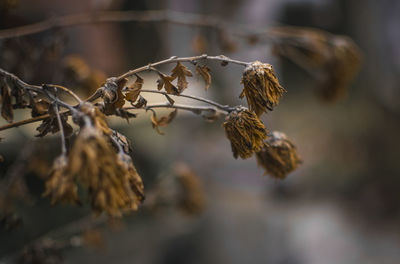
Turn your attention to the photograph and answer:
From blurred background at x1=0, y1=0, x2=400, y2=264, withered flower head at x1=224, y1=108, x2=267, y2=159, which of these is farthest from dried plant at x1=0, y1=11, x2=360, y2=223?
blurred background at x1=0, y1=0, x2=400, y2=264

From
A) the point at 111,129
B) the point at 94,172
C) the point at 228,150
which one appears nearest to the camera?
the point at 94,172

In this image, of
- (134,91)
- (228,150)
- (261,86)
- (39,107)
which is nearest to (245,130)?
(261,86)

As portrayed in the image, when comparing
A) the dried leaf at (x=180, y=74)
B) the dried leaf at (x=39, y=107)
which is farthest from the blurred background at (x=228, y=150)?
the dried leaf at (x=180, y=74)

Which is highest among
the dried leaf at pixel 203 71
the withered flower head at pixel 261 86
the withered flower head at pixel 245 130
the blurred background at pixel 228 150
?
the blurred background at pixel 228 150

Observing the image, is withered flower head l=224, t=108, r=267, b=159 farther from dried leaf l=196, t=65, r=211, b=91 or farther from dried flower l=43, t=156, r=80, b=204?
dried flower l=43, t=156, r=80, b=204

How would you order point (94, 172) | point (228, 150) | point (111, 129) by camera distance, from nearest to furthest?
1. point (94, 172)
2. point (111, 129)
3. point (228, 150)

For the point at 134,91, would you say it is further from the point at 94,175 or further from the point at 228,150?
the point at 228,150

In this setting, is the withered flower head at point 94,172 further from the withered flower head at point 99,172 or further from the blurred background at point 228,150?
the blurred background at point 228,150
